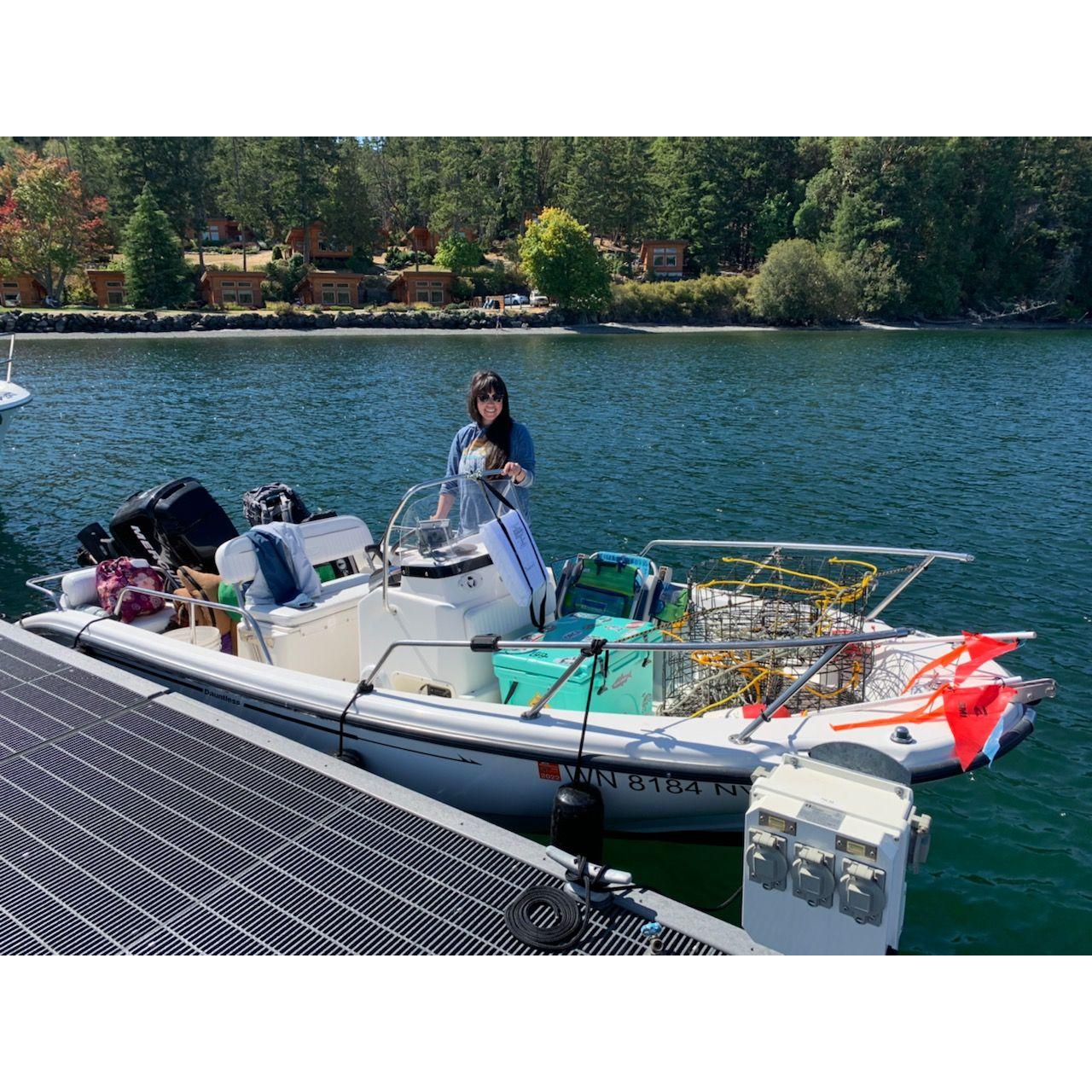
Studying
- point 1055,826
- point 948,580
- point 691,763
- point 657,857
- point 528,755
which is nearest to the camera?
point 691,763

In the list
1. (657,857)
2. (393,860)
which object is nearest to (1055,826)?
(657,857)

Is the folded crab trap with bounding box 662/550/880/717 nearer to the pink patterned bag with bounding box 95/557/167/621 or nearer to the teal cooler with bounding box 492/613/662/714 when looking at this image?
the teal cooler with bounding box 492/613/662/714

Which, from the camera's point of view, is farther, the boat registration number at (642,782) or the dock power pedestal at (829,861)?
the boat registration number at (642,782)

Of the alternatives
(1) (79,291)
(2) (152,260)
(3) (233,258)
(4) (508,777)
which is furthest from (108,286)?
(4) (508,777)

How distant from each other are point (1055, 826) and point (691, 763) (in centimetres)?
331

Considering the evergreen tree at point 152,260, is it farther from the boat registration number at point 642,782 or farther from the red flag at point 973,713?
the red flag at point 973,713

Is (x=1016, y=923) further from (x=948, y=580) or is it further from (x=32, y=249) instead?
(x=32, y=249)

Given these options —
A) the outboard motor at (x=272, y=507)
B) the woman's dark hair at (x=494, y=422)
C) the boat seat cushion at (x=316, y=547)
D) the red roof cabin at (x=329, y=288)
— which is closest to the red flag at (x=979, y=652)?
the woman's dark hair at (x=494, y=422)

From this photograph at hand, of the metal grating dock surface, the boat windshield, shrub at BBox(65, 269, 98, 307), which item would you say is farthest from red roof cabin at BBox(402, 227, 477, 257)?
the metal grating dock surface

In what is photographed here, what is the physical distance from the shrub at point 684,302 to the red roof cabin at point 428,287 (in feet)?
43.7

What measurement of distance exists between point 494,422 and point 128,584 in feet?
12.3

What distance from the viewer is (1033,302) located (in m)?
68.7

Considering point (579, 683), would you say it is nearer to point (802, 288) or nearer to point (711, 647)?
point (711, 647)

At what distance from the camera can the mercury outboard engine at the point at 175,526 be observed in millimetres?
7805
